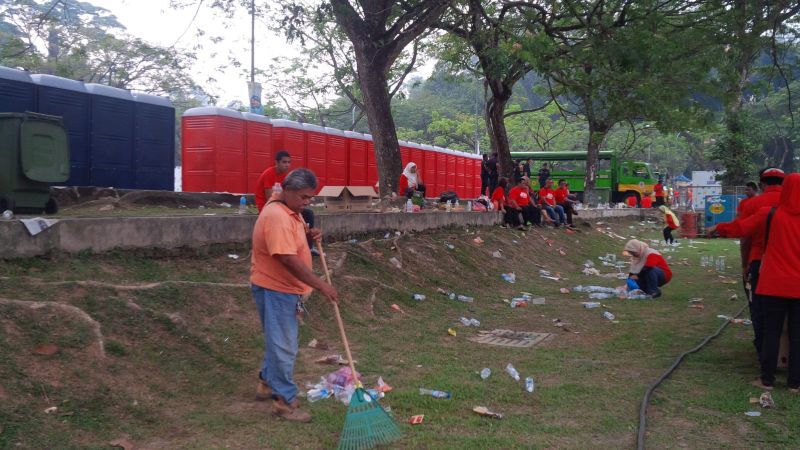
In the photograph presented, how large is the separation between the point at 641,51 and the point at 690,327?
4.42 m

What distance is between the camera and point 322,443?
3.90m

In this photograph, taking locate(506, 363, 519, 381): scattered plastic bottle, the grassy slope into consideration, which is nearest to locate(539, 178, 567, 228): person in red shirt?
the grassy slope

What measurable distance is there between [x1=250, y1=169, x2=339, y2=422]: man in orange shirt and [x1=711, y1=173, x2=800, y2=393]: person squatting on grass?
3367 millimetres

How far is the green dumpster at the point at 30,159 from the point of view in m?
7.35

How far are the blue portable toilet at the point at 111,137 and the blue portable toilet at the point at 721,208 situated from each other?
1721 centimetres

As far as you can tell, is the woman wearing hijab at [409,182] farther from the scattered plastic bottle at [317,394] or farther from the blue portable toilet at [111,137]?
the scattered plastic bottle at [317,394]

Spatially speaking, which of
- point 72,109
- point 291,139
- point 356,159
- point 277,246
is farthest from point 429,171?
point 277,246

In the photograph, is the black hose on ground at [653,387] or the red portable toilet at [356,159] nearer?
the black hose on ground at [653,387]

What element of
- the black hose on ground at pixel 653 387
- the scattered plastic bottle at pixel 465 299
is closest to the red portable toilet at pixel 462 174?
the scattered plastic bottle at pixel 465 299

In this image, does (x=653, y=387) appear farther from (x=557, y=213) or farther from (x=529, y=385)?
(x=557, y=213)

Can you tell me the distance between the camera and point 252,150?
603 inches

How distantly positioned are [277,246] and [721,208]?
19.7m

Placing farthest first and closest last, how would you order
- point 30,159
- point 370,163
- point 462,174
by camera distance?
point 462,174, point 370,163, point 30,159

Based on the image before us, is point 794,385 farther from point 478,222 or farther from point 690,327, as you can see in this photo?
point 478,222
